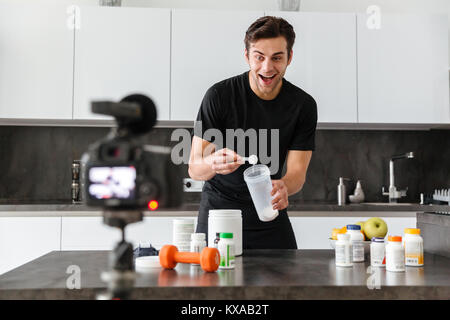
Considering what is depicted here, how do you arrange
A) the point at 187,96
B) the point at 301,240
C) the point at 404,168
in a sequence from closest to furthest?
the point at 301,240 < the point at 187,96 < the point at 404,168

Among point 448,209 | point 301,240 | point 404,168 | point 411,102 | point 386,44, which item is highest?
point 386,44

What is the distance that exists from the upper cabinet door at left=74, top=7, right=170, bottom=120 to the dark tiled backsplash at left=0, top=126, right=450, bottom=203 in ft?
1.39

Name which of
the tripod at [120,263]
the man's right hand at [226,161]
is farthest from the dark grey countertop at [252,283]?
the tripod at [120,263]

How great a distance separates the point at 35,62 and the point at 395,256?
8.72 ft

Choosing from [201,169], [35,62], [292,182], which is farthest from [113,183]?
[35,62]

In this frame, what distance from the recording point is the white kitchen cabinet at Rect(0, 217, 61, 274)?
2.78 m

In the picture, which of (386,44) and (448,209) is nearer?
(448,209)

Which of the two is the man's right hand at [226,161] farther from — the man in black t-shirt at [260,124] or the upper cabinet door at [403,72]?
the upper cabinet door at [403,72]

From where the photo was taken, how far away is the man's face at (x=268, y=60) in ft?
5.57

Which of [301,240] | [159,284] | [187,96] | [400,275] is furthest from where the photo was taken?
[187,96]
